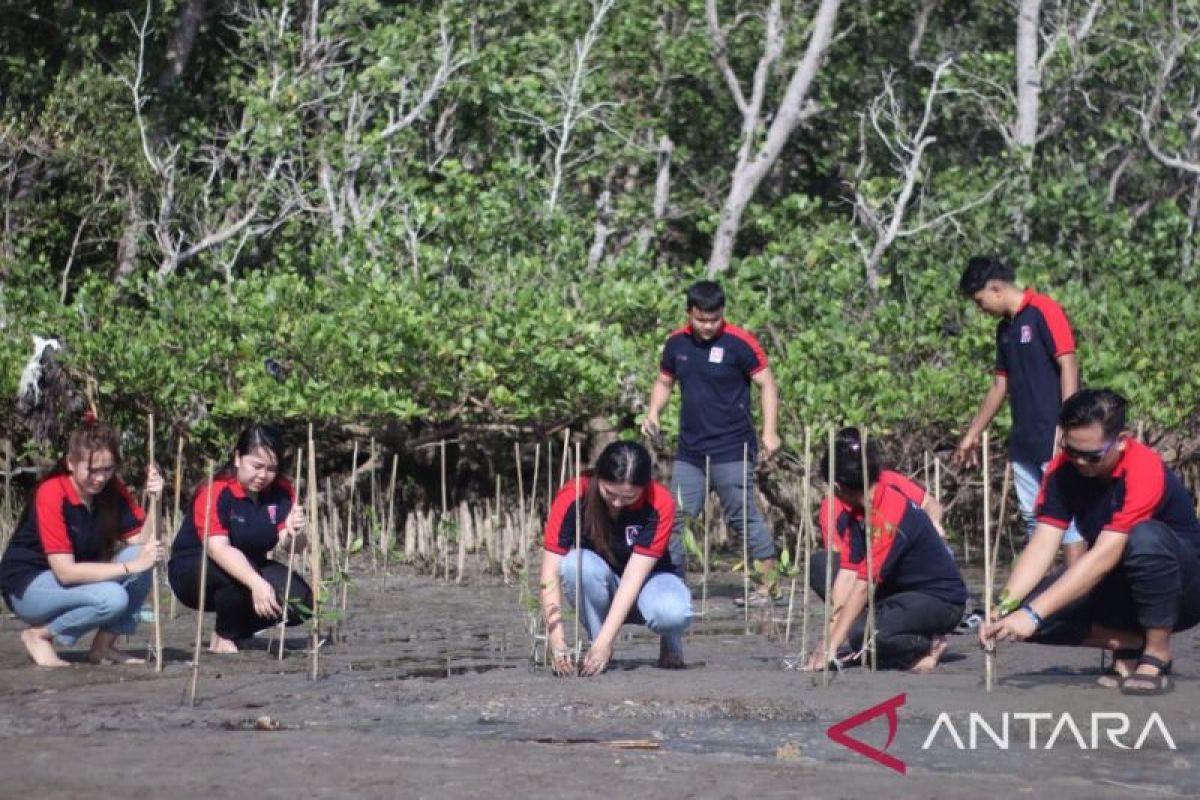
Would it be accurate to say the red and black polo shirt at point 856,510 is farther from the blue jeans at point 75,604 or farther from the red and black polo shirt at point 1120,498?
the blue jeans at point 75,604

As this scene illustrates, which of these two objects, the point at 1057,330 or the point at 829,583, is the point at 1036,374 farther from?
the point at 829,583

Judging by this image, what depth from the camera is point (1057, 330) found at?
9.91m

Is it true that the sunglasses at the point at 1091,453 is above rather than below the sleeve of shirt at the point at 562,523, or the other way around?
above

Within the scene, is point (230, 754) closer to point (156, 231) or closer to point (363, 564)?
point (363, 564)

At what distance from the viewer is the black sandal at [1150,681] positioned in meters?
7.71

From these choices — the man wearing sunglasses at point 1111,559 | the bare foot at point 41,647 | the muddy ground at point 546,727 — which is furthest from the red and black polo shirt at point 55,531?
the man wearing sunglasses at point 1111,559

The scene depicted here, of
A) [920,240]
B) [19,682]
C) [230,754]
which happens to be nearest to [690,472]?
[19,682]

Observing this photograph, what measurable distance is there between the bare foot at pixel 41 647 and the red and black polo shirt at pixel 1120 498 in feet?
14.0

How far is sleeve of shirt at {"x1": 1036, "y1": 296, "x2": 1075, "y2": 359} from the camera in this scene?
988 centimetres

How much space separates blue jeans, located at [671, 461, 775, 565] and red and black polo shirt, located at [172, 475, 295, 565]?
2551mm

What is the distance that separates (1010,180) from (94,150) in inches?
299

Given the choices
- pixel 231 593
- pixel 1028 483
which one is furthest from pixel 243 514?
pixel 1028 483

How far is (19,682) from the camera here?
8531mm

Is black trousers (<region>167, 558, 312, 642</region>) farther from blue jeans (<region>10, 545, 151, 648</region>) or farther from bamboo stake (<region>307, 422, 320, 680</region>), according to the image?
bamboo stake (<region>307, 422, 320, 680</region>)
